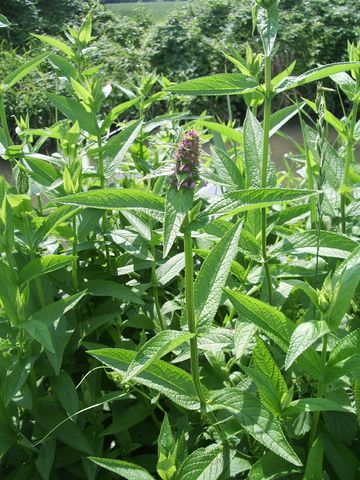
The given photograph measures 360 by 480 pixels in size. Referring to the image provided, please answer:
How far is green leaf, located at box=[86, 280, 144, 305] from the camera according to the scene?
963 mm

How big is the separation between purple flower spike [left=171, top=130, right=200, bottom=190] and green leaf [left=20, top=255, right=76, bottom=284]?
1.00ft

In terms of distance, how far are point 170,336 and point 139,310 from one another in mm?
404

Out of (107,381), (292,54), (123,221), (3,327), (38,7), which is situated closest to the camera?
(3,327)

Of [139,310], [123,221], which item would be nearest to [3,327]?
[139,310]

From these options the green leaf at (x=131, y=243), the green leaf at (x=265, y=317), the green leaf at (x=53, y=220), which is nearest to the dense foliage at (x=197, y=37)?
the green leaf at (x=131, y=243)

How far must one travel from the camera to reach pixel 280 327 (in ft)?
2.55

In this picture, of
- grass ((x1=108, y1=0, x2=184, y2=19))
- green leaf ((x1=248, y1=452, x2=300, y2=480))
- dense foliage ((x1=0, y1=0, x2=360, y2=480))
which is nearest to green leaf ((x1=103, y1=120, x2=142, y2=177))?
dense foliage ((x1=0, y1=0, x2=360, y2=480))

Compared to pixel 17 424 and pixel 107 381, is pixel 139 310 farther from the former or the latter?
pixel 17 424

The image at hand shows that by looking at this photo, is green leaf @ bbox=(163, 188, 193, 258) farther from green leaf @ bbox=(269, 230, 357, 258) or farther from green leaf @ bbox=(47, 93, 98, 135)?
green leaf @ bbox=(47, 93, 98, 135)

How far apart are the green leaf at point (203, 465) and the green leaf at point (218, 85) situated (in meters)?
0.46

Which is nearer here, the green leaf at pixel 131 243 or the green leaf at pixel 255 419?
the green leaf at pixel 255 419

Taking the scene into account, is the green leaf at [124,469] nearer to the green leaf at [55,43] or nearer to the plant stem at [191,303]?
the plant stem at [191,303]

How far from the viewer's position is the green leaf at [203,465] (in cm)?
75

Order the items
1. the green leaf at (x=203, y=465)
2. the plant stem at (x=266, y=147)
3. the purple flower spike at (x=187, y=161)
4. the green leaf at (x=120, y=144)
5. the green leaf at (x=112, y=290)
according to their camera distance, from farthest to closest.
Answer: the green leaf at (x=120, y=144)
the green leaf at (x=112, y=290)
the plant stem at (x=266, y=147)
the green leaf at (x=203, y=465)
the purple flower spike at (x=187, y=161)
